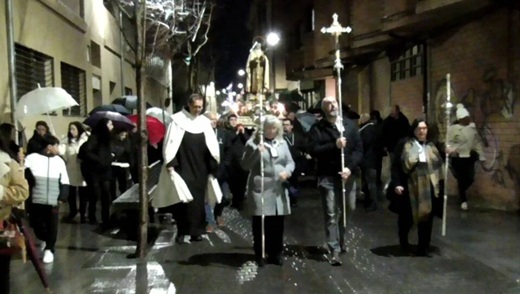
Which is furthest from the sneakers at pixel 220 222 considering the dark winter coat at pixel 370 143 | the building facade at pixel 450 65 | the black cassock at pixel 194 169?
the building facade at pixel 450 65

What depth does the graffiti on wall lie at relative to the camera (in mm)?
12016

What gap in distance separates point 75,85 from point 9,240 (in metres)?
12.4

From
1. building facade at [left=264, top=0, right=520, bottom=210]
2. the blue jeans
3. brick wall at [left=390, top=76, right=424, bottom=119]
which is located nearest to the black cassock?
the blue jeans

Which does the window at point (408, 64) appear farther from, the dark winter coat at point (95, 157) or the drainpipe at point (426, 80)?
the dark winter coat at point (95, 157)

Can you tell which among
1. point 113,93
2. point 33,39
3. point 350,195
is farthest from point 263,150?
point 113,93

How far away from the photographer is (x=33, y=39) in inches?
514

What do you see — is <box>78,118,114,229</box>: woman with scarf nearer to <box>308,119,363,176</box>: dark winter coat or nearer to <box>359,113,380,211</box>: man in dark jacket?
<box>308,119,363,176</box>: dark winter coat

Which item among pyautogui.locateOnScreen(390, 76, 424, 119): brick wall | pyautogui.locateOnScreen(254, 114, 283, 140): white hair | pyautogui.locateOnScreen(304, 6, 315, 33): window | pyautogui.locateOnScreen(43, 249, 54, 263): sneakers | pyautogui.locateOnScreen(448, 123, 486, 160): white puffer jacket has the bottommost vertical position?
pyautogui.locateOnScreen(43, 249, 54, 263): sneakers

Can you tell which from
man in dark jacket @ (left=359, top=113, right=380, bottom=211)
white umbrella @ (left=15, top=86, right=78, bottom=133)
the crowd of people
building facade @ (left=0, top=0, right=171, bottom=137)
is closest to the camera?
the crowd of people

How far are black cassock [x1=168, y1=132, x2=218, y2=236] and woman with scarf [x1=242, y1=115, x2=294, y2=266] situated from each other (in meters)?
1.15

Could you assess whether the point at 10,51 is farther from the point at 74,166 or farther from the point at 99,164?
the point at 99,164

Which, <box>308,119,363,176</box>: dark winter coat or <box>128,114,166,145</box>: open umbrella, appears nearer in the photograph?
<box>308,119,363,176</box>: dark winter coat

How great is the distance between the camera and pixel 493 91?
1238cm

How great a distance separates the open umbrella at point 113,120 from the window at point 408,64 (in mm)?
7422
